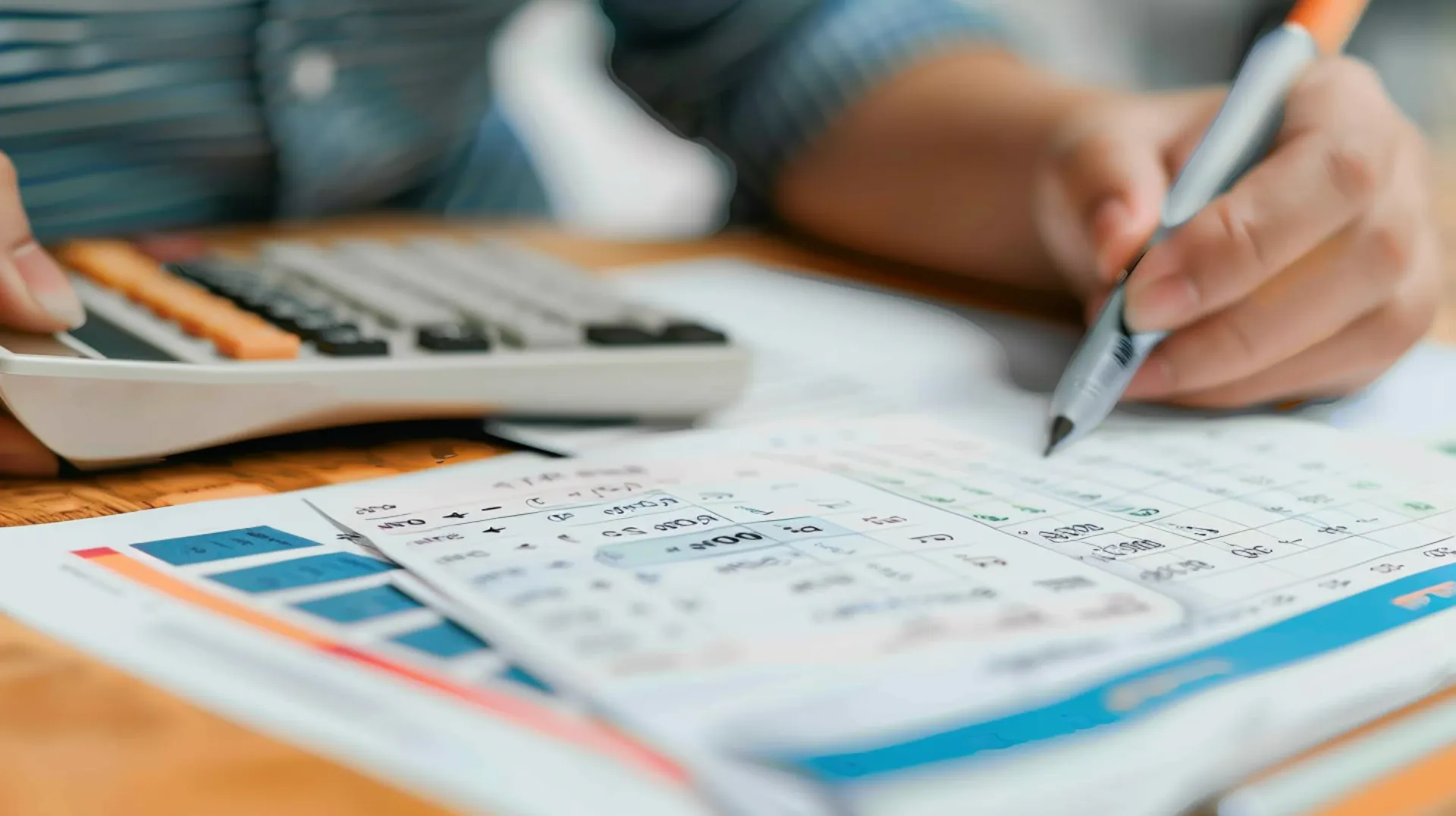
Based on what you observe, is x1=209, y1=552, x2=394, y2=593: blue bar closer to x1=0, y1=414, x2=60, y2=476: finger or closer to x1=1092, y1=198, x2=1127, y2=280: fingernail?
x1=0, y1=414, x2=60, y2=476: finger

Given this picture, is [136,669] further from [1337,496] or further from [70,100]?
[70,100]

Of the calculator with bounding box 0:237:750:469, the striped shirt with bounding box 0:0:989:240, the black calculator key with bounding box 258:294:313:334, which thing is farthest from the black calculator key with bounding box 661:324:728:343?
the striped shirt with bounding box 0:0:989:240

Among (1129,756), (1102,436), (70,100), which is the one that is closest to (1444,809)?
(1129,756)

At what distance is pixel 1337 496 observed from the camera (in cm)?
31

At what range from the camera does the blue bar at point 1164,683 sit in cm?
17

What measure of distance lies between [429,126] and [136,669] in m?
0.52

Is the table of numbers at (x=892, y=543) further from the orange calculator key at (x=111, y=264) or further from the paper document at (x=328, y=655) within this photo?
the orange calculator key at (x=111, y=264)

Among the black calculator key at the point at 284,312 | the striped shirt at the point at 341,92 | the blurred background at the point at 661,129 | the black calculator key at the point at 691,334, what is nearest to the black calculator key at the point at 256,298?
the black calculator key at the point at 284,312

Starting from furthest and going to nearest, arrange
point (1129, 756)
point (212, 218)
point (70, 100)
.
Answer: point (212, 218) → point (70, 100) → point (1129, 756)

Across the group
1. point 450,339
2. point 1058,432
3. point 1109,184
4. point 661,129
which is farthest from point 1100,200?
point 661,129

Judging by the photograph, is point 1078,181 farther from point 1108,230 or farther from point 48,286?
point 48,286

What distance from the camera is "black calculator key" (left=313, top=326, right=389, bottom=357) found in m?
0.32

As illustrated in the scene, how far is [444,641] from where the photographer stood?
0.21 meters

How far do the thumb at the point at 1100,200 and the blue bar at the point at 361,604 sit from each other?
10.5 inches
